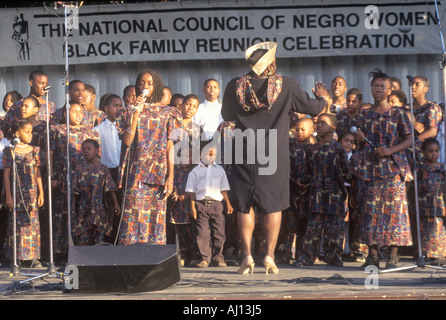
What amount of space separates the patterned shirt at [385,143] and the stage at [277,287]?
2.91 ft

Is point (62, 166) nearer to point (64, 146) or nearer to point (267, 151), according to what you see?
point (64, 146)

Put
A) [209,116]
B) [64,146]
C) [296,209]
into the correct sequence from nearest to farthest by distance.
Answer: [296,209] < [64,146] < [209,116]

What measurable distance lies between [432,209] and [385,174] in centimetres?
92

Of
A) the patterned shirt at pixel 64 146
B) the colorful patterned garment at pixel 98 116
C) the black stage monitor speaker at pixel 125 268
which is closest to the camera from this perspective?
the black stage monitor speaker at pixel 125 268

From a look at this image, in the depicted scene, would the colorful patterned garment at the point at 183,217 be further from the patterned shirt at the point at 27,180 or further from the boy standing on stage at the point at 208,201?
the patterned shirt at the point at 27,180

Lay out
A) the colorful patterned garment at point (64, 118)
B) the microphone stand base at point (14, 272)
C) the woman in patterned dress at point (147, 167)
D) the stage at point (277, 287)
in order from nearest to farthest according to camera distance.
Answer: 1. the stage at point (277, 287)
2. the microphone stand base at point (14, 272)
3. the woman in patterned dress at point (147, 167)
4. the colorful patterned garment at point (64, 118)

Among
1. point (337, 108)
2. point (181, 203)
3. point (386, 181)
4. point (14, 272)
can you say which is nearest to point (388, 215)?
point (386, 181)

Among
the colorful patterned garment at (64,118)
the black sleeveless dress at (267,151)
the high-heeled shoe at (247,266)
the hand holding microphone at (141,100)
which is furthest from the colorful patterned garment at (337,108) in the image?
the colorful patterned garment at (64,118)

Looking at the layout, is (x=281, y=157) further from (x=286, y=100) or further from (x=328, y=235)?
(x=328, y=235)

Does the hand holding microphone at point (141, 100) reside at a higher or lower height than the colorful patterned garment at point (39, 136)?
higher

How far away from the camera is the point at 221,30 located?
383 inches

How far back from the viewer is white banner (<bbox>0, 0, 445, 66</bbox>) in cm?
970

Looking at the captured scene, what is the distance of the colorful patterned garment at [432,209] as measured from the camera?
7207 mm

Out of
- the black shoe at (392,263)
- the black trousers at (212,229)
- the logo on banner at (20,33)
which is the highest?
the logo on banner at (20,33)
